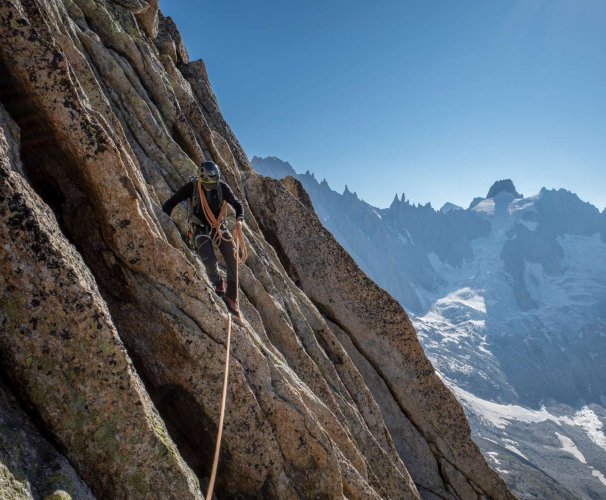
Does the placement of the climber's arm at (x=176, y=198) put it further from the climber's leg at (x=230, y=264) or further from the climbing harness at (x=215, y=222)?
the climber's leg at (x=230, y=264)

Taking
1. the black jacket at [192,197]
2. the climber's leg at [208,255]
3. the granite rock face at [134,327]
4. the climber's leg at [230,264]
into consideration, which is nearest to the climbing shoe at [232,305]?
the climber's leg at [230,264]

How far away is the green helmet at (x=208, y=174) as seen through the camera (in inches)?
434

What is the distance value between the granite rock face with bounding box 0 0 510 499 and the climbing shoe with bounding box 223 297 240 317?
461 millimetres

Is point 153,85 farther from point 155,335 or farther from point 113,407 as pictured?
point 113,407

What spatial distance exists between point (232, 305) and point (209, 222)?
235 cm

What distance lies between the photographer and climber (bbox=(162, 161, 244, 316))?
11.1m

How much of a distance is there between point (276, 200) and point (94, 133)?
470 inches

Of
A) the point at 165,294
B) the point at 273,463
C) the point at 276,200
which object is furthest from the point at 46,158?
the point at 276,200

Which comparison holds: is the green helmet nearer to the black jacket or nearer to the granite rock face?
the black jacket

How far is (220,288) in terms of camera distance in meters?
11.0

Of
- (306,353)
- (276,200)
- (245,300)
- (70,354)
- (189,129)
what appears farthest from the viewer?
(276,200)

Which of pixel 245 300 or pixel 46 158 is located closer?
pixel 46 158

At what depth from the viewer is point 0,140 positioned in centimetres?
650

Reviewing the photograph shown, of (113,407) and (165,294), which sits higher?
(165,294)
